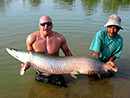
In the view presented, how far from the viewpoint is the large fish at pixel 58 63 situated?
10.1 ft

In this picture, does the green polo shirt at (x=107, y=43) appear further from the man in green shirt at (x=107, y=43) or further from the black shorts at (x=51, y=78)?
the black shorts at (x=51, y=78)

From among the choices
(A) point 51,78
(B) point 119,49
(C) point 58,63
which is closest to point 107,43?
(B) point 119,49

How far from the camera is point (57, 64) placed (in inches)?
124

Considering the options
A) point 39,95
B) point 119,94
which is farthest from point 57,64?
point 119,94

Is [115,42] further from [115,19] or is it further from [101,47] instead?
[115,19]

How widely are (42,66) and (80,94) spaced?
1137mm

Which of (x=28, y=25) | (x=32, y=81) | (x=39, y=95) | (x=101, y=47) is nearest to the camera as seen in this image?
(x=39, y=95)

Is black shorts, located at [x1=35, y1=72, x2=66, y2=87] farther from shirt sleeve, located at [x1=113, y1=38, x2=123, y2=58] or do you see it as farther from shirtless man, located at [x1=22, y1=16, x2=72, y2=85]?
shirt sleeve, located at [x1=113, y1=38, x2=123, y2=58]

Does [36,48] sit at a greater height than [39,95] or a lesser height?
greater

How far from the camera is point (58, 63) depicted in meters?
3.14

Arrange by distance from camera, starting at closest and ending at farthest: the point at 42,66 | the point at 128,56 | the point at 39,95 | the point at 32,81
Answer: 1. the point at 42,66
2. the point at 39,95
3. the point at 32,81
4. the point at 128,56

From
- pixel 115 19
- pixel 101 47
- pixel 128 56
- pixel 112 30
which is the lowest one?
pixel 128 56

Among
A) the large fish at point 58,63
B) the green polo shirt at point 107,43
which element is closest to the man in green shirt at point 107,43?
the green polo shirt at point 107,43

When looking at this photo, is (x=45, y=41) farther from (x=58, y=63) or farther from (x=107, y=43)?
(x=107, y=43)
